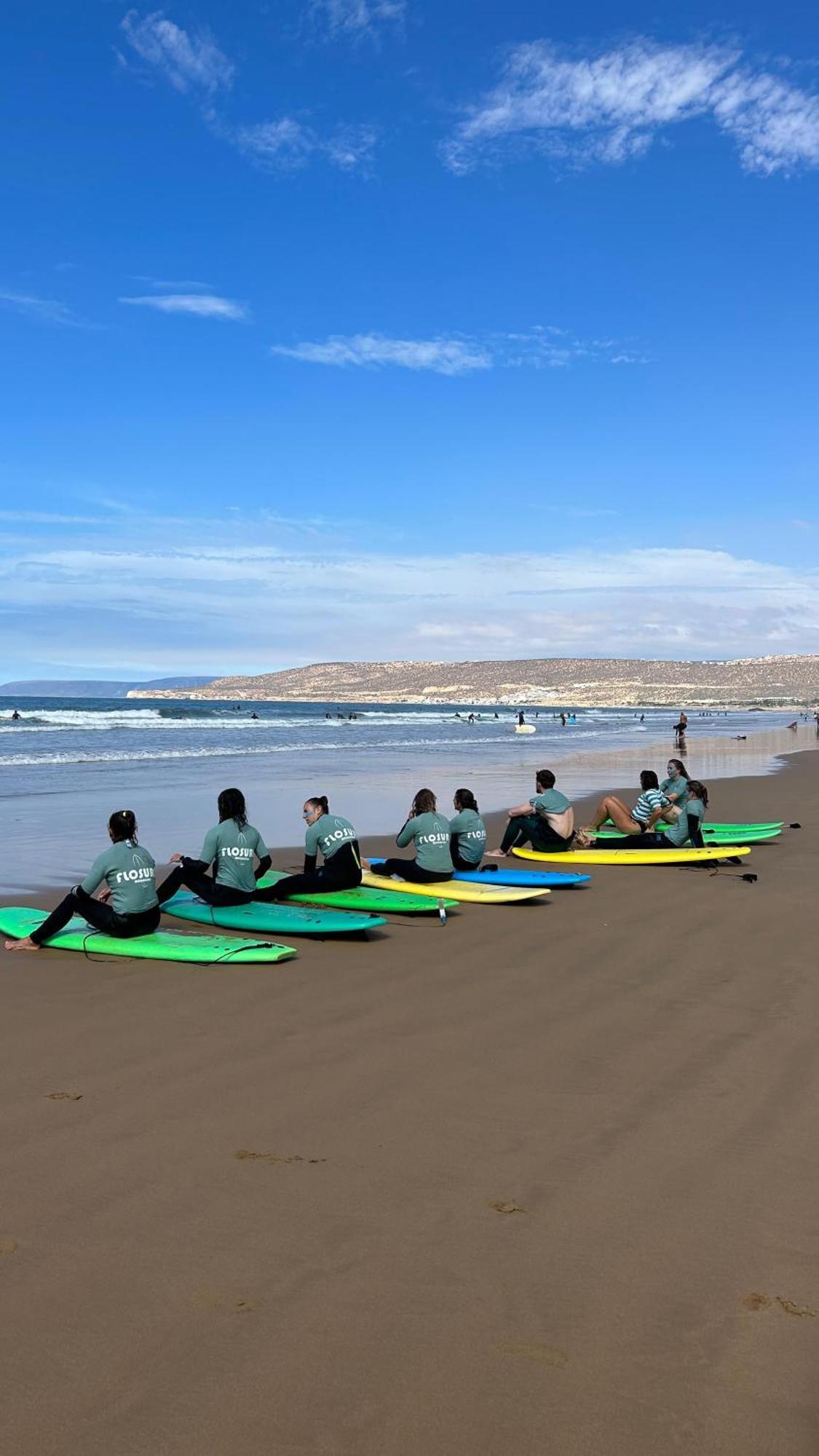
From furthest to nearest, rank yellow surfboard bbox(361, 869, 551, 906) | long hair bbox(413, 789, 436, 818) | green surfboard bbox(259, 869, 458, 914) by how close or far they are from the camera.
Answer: long hair bbox(413, 789, 436, 818)
yellow surfboard bbox(361, 869, 551, 906)
green surfboard bbox(259, 869, 458, 914)

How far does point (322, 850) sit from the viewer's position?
33.2ft

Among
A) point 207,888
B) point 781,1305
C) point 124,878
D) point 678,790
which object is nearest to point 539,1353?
point 781,1305

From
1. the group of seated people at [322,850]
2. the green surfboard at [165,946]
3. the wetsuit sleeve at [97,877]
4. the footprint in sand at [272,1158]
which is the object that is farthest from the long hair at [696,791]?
the footprint in sand at [272,1158]

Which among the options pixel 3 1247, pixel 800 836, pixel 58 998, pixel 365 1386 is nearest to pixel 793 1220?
pixel 365 1386

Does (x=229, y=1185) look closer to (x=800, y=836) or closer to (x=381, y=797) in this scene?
(x=800, y=836)

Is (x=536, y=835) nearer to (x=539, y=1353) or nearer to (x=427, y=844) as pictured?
(x=427, y=844)

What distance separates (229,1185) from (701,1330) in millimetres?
1927

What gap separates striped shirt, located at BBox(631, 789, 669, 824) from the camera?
13961mm

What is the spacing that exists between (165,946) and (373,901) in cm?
236

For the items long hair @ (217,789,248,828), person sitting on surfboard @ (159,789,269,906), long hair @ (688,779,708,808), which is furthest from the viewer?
long hair @ (688,779,708,808)

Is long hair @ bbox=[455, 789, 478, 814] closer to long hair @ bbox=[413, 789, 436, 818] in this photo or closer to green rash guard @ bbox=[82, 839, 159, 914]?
long hair @ bbox=[413, 789, 436, 818]

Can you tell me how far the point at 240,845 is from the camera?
9422mm

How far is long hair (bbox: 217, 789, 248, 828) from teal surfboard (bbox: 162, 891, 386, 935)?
79 cm

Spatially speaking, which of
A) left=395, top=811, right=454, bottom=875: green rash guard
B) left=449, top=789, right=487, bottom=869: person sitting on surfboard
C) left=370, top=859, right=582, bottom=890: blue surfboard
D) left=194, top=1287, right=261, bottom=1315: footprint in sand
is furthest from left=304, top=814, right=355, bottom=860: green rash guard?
left=194, top=1287, right=261, bottom=1315: footprint in sand
